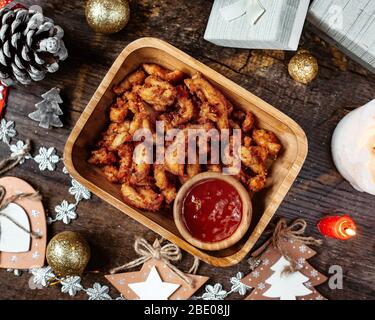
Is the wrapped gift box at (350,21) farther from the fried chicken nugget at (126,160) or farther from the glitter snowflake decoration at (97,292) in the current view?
the glitter snowflake decoration at (97,292)

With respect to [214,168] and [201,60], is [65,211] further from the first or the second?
[201,60]

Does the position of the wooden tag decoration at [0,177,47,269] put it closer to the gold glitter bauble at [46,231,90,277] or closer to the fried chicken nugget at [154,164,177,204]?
the gold glitter bauble at [46,231,90,277]

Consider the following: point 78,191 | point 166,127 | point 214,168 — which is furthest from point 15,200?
point 214,168

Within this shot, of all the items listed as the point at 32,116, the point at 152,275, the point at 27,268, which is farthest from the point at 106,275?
the point at 32,116

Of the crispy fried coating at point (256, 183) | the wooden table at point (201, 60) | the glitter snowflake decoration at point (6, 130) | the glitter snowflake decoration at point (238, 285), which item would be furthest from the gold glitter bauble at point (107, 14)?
the glitter snowflake decoration at point (238, 285)


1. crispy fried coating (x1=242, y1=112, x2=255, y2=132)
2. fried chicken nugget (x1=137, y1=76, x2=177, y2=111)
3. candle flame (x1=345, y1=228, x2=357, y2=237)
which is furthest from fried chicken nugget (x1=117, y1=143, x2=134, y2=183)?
candle flame (x1=345, y1=228, x2=357, y2=237)
